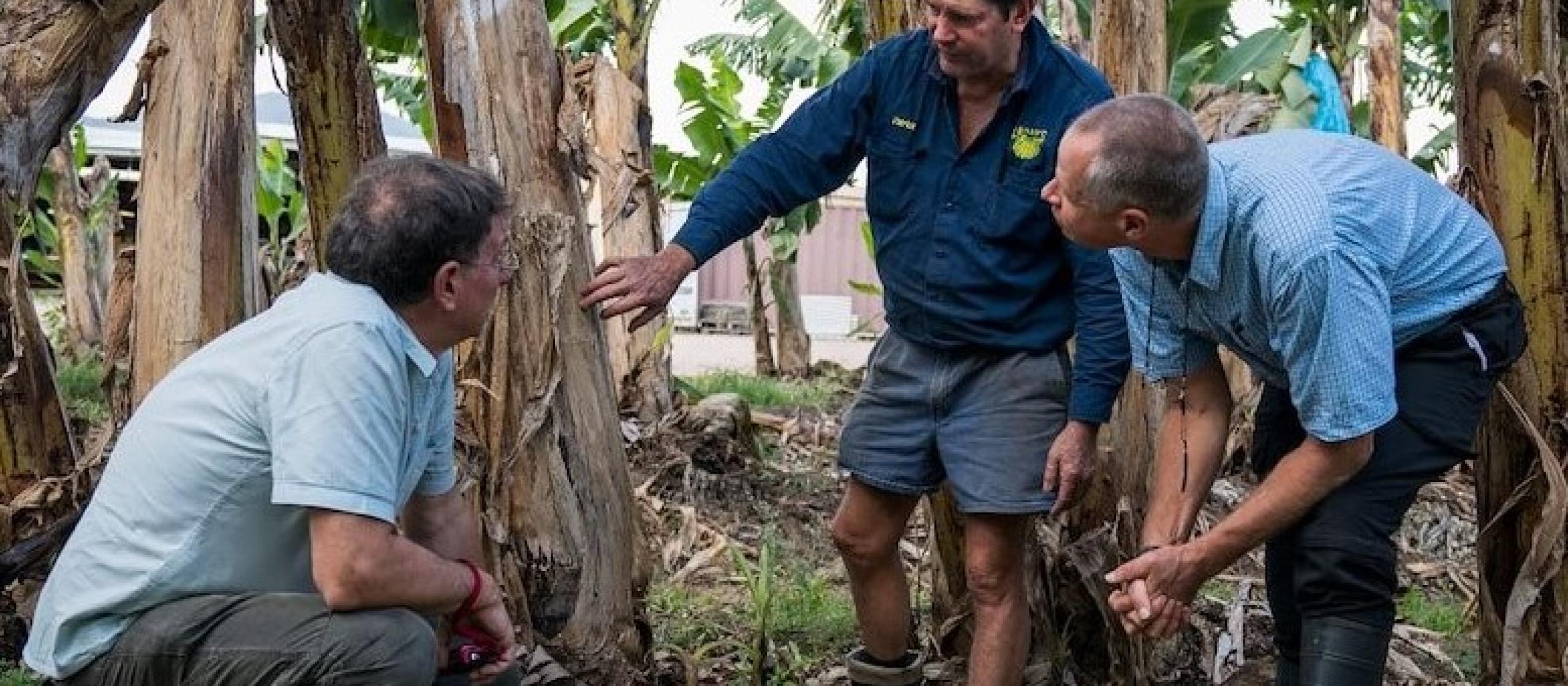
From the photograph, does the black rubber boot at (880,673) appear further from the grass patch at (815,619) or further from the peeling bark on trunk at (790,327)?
the peeling bark on trunk at (790,327)

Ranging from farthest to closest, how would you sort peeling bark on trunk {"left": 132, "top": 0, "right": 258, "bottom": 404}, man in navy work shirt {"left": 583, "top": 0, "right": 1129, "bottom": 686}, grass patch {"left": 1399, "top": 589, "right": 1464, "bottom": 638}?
1. grass patch {"left": 1399, "top": 589, "right": 1464, "bottom": 638}
2. peeling bark on trunk {"left": 132, "top": 0, "right": 258, "bottom": 404}
3. man in navy work shirt {"left": 583, "top": 0, "right": 1129, "bottom": 686}

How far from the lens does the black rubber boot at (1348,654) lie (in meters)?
3.04

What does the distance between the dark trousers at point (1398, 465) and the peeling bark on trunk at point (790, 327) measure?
38.6ft

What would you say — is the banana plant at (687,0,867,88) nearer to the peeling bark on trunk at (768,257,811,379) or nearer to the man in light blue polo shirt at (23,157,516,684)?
the peeling bark on trunk at (768,257,811,379)

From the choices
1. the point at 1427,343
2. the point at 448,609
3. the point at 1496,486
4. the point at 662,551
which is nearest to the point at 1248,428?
the point at 662,551

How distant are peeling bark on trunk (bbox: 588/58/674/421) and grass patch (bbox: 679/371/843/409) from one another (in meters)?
0.55

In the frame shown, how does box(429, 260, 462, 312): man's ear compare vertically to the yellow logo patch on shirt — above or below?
below

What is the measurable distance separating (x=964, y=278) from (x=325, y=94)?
1.67 meters

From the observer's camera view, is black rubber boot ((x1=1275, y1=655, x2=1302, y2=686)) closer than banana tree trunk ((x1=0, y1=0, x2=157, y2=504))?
No

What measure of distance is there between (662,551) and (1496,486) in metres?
3.22

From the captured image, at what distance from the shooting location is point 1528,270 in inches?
143

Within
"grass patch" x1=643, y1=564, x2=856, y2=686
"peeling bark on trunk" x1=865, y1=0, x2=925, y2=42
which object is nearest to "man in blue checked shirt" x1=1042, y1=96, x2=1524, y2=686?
"peeling bark on trunk" x1=865, y1=0, x2=925, y2=42

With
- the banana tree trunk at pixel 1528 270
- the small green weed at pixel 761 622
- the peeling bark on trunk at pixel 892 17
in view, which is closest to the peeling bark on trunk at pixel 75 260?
the small green weed at pixel 761 622

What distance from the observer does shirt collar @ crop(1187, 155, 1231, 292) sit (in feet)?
9.78
